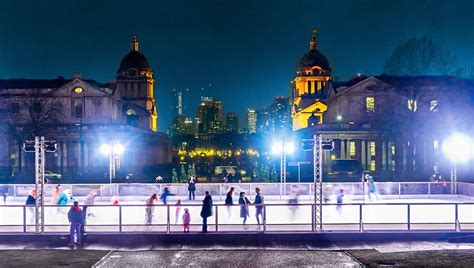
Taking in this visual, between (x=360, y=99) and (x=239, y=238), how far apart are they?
8167 centimetres

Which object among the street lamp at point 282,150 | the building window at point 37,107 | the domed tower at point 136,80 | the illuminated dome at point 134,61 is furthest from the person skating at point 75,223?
the illuminated dome at point 134,61

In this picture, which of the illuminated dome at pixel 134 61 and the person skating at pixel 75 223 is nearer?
the person skating at pixel 75 223

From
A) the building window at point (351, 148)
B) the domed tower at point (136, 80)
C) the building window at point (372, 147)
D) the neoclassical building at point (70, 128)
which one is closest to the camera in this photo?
the neoclassical building at point (70, 128)

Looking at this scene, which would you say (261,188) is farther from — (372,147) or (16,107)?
(16,107)

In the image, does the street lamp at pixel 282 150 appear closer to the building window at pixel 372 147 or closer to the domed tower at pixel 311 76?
the building window at pixel 372 147

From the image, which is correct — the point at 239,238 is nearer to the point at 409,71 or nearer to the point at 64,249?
the point at 64,249

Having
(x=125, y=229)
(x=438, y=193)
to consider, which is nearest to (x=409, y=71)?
(x=438, y=193)

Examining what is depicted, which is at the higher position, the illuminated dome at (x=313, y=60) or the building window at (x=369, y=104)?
the illuminated dome at (x=313, y=60)

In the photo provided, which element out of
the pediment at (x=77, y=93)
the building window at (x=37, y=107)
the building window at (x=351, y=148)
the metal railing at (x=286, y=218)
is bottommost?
the metal railing at (x=286, y=218)

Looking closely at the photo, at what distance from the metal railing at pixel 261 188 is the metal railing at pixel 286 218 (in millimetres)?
14996

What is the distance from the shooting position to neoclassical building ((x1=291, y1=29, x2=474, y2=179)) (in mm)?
69875

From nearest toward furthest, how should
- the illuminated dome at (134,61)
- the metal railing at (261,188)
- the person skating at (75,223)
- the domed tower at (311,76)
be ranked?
the person skating at (75,223) → the metal railing at (261,188) → the domed tower at (311,76) → the illuminated dome at (134,61)

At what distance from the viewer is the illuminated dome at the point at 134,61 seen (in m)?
163

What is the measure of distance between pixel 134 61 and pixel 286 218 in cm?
14099
